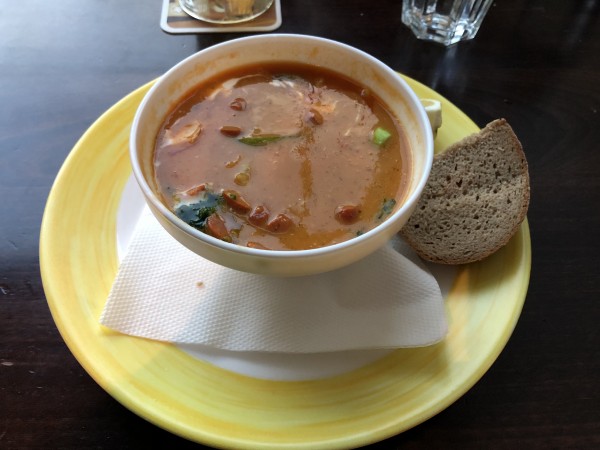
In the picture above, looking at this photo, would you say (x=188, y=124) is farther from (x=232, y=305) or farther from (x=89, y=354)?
(x=89, y=354)

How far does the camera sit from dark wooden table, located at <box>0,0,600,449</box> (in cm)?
145

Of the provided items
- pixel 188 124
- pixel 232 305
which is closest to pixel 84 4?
pixel 188 124

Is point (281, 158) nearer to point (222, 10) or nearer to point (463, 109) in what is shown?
point (463, 109)

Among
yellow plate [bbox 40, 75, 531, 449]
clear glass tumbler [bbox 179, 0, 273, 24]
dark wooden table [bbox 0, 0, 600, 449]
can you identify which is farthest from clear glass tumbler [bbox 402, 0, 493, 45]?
yellow plate [bbox 40, 75, 531, 449]

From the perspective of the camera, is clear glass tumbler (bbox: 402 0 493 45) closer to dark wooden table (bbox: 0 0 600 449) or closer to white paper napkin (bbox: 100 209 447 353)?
dark wooden table (bbox: 0 0 600 449)

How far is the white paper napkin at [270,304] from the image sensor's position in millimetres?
1412

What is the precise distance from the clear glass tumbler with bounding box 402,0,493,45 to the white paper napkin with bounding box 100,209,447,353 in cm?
130

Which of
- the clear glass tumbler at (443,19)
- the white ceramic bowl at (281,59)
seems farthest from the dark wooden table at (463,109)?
the white ceramic bowl at (281,59)

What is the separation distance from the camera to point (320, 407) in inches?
52.3

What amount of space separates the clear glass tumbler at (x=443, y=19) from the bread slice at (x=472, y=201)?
86cm

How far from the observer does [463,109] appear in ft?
7.21

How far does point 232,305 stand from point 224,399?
0.83ft

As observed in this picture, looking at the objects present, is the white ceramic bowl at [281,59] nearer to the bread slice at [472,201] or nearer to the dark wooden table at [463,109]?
the bread slice at [472,201]

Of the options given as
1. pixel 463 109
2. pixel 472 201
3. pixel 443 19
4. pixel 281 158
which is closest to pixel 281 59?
pixel 281 158
